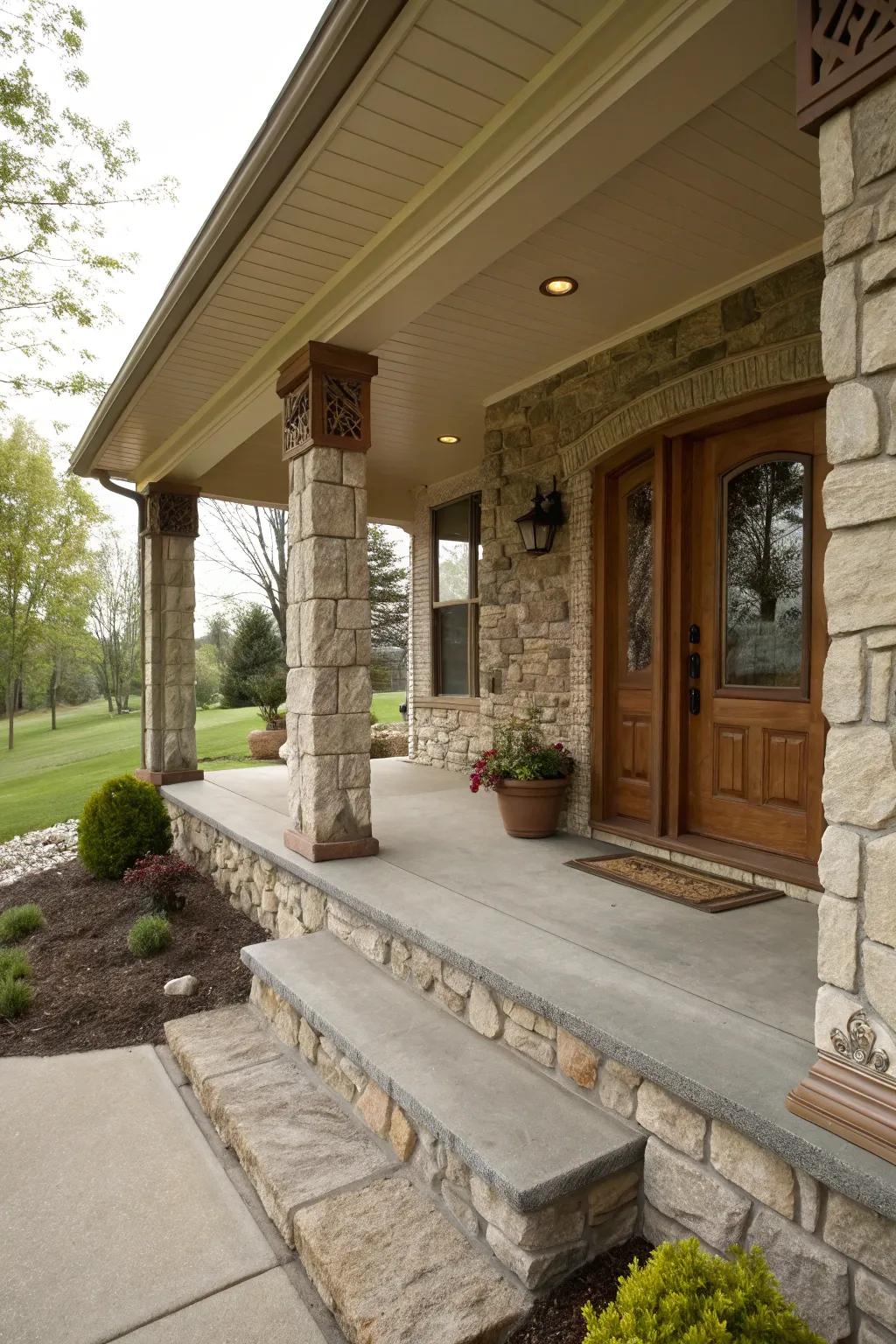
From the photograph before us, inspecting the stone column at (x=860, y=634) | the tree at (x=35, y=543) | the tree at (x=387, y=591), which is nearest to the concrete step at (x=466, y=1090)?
the stone column at (x=860, y=634)

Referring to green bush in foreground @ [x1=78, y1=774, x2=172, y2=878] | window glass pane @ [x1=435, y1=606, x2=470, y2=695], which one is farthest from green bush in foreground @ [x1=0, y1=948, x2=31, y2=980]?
window glass pane @ [x1=435, y1=606, x2=470, y2=695]

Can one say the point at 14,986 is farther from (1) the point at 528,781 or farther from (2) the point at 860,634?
(2) the point at 860,634

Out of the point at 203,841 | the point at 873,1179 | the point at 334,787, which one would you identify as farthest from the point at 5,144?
the point at 873,1179

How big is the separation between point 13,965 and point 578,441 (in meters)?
4.13

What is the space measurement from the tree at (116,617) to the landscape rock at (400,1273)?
1704 centimetres

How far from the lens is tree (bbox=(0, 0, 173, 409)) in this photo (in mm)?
7258

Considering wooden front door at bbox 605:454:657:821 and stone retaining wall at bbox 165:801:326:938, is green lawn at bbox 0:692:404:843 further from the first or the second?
wooden front door at bbox 605:454:657:821

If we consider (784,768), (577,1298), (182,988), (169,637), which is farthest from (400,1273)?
(169,637)

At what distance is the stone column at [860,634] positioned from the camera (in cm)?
141

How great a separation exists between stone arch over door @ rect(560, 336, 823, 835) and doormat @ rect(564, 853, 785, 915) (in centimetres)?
62

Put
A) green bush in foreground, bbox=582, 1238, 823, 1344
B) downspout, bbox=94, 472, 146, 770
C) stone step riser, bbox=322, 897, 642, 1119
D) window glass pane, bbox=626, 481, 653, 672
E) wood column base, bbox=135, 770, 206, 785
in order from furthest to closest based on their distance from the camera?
downspout, bbox=94, 472, 146, 770
wood column base, bbox=135, 770, 206, 785
window glass pane, bbox=626, 481, 653, 672
stone step riser, bbox=322, 897, 642, 1119
green bush in foreground, bbox=582, 1238, 823, 1344

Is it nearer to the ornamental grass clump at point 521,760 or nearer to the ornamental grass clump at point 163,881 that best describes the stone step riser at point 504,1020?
the ornamental grass clump at point 521,760

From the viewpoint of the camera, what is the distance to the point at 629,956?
8.13ft

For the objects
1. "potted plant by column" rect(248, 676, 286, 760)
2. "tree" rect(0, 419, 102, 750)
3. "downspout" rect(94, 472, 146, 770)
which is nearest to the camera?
"downspout" rect(94, 472, 146, 770)
